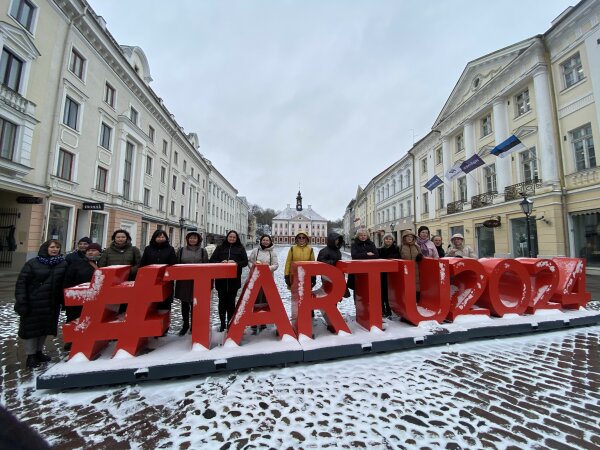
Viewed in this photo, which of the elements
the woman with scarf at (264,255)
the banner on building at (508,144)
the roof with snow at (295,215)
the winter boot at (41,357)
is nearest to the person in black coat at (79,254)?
the winter boot at (41,357)

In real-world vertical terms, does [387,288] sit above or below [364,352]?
above

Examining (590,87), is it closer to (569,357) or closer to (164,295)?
(569,357)

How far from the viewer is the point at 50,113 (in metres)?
13.2

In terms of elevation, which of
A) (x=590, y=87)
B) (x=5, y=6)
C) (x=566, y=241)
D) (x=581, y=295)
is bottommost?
(x=581, y=295)

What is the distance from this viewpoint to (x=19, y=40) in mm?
11336

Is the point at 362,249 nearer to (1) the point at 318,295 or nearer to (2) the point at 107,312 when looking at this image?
(1) the point at 318,295

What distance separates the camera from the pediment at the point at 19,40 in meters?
10.8

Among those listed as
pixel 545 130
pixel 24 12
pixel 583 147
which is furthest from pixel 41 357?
pixel 545 130

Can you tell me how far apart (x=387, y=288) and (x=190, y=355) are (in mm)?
3729

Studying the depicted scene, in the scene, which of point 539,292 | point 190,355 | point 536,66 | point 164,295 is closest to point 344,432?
point 190,355

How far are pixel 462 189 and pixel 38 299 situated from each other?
78.6ft

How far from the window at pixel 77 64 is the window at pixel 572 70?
2501 cm

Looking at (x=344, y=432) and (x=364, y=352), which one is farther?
(x=364, y=352)

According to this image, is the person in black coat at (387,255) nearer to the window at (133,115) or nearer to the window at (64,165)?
the window at (64,165)
